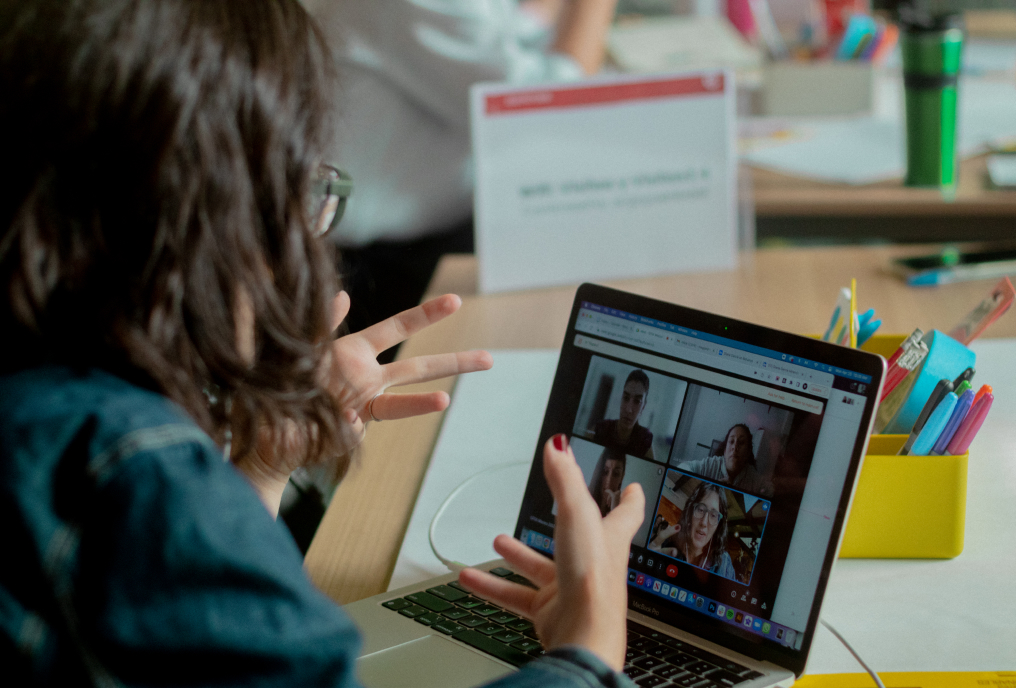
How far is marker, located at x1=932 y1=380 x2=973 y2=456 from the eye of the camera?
26.6 inches

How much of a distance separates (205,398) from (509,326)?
2.28ft

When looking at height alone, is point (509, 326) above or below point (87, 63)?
below

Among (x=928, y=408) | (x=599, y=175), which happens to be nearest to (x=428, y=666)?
(x=928, y=408)

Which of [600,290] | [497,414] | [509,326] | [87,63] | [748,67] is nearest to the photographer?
[87,63]

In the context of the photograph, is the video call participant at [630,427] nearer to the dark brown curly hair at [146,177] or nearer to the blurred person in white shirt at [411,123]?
the dark brown curly hair at [146,177]

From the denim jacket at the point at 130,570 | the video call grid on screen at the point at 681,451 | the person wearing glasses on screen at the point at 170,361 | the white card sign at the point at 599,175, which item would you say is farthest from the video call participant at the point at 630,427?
the white card sign at the point at 599,175

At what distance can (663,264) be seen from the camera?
1.29 m

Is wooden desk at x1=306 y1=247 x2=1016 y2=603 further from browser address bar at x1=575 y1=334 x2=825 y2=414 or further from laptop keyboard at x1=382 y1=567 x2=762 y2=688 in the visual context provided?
browser address bar at x1=575 y1=334 x2=825 y2=414

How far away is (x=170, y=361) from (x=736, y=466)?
0.36 m

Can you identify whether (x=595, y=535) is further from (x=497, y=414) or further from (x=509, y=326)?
(x=509, y=326)

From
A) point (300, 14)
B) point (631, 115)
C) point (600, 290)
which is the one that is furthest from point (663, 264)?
point (300, 14)

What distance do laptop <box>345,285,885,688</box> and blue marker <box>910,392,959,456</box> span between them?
0.12m

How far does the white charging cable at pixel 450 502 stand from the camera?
2.42 ft

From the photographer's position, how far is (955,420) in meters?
0.68
